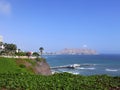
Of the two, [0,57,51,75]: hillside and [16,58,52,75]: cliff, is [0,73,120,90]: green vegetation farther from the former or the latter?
[16,58,52,75]: cliff

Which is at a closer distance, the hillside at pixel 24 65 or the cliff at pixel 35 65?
the hillside at pixel 24 65

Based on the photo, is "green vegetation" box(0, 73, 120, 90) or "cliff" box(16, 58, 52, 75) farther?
"cliff" box(16, 58, 52, 75)

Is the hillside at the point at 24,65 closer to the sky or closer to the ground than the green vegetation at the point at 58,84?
closer to the sky

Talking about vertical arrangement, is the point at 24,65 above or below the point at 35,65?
above

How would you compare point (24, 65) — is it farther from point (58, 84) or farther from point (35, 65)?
point (58, 84)

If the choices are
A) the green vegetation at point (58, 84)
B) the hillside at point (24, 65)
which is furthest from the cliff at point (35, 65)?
the green vegetation at point (58, 84)

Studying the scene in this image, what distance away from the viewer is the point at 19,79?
92.7 feet

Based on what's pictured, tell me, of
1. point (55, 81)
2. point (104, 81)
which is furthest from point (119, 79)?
point (55, 81)

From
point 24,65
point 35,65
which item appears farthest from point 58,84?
point 35,65

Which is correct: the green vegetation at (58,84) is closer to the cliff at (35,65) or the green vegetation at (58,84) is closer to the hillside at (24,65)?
the hillside at (24,65)

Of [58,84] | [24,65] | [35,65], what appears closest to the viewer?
[58,84]

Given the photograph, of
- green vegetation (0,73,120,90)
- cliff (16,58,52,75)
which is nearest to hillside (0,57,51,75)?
cliff (16,58,52,75)

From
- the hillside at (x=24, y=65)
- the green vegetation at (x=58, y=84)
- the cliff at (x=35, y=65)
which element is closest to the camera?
the green vegetation at (x=58, y=84)

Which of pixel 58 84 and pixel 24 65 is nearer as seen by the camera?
pixel 58 84
